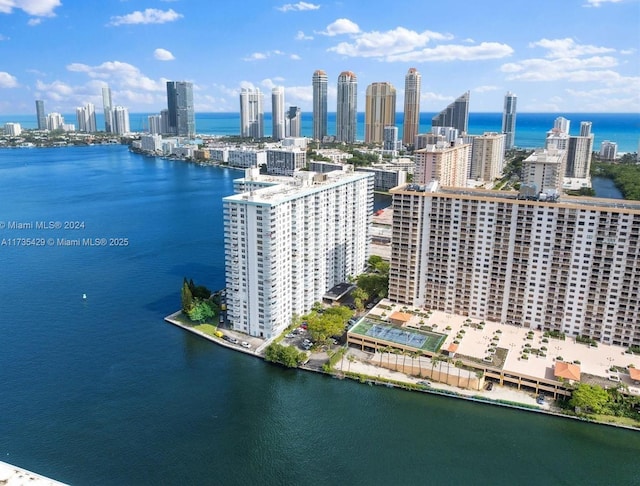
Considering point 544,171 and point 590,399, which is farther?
point 544,171

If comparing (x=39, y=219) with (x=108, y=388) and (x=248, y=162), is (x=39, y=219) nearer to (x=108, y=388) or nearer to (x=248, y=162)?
(x=108, y=388)

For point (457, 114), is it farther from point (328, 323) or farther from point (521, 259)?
point (328, 323)

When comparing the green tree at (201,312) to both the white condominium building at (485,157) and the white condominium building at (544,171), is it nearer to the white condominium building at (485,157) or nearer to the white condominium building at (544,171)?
the white condominium building at (544,171)

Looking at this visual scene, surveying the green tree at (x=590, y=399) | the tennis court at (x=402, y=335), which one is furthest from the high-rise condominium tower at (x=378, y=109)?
the green tree at (x=590, y=399)

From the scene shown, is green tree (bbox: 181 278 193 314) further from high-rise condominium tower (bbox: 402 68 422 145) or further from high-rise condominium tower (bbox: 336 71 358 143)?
high-rise condominium tower (bbox: 336 71 358 143)

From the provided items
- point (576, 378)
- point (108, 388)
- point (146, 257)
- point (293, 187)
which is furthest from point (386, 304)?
point (146, 257)

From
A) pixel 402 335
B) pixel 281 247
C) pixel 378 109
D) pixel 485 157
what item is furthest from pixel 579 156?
pixel 281 247
